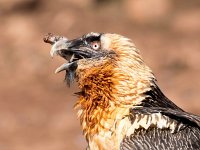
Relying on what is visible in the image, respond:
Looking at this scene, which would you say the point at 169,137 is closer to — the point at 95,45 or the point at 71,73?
the point at 71,73

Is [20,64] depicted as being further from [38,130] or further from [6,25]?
[38,130]

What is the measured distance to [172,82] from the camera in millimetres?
24719

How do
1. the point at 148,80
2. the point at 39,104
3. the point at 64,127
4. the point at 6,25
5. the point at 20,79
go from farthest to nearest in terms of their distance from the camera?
the point at 6,25, the point at 20,79, the point at 39,104, the point at 64,127, the point at 148,80

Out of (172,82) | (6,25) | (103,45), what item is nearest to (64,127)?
(172,82)

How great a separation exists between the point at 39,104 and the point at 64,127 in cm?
193

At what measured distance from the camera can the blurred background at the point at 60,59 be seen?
2227cm

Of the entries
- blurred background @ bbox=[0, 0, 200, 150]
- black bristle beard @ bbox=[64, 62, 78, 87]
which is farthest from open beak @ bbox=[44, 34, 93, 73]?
blurred background @ bbox=[0, 0, 200, 150]

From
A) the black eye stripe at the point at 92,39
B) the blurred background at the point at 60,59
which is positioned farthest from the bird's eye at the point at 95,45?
the blurred background at the point at 60,59

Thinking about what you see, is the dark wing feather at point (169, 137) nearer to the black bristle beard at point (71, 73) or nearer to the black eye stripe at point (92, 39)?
the black bristle beard at point (71, 73)

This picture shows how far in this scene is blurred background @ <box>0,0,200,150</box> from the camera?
2227 cm

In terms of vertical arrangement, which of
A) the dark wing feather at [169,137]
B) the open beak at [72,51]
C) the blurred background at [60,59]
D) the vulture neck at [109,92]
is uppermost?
the blurred background at [60,59]

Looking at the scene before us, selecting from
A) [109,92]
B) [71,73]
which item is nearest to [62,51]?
[71,73]

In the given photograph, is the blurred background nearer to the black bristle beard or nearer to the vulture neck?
the black bristle beard

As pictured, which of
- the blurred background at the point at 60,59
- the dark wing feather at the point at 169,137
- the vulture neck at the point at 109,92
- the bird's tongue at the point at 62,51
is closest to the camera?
the dark wing feather at the point at 169,137
